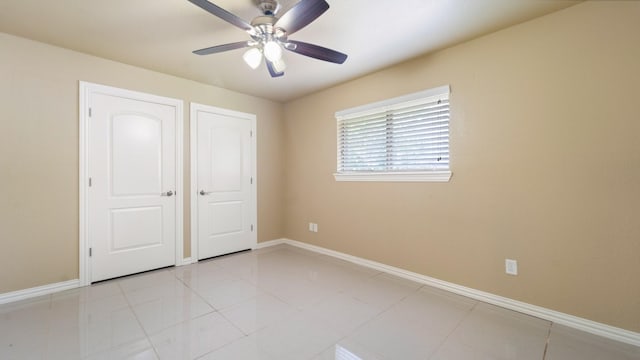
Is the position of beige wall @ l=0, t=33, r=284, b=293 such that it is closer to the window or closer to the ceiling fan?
the ceiling fan

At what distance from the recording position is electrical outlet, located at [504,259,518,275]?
223cm

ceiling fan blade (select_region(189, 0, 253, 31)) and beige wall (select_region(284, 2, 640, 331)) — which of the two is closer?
ceiling fan blade (select_region(189, 0, 253, 31))

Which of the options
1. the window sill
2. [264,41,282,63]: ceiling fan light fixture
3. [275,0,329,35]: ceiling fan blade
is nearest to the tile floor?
the window sill

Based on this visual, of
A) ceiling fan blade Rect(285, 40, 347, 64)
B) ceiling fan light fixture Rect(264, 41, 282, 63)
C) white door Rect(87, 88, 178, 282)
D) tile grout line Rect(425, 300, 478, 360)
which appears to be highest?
ceiling fan blade Rect(285, 40, 347, 64)

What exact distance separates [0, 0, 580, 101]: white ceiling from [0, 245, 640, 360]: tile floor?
237 centimetres

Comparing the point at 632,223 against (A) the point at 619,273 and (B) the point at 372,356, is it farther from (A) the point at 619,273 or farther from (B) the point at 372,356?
Result: (B) the point at 372,356

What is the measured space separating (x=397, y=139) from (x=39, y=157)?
3586 millimetres

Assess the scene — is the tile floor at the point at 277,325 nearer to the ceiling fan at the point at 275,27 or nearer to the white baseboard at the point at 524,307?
the white baseboard at the point at 524,307

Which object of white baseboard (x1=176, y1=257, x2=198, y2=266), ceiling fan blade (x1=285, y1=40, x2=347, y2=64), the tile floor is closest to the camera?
the tile floor

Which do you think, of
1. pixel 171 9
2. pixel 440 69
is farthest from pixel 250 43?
pixel 440 69

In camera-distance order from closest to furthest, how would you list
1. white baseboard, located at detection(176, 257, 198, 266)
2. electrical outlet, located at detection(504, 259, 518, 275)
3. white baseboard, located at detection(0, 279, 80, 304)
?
electrical outlet, located at detection(504, 259, 518, 275), white baseboard, located at detection(0, 279, 80, 304), white baseboard, located at detection(176, 257, 198, 266)

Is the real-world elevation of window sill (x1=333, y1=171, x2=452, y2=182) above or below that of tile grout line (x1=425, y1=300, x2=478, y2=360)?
above

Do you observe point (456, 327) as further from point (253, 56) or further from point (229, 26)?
Answer: point (229, 26)

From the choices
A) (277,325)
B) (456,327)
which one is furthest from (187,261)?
(456,327)
